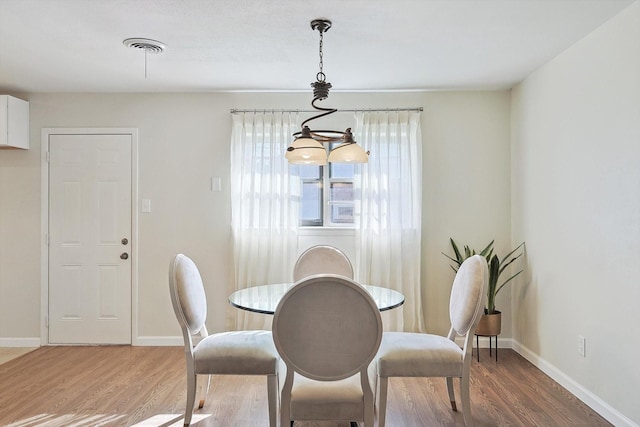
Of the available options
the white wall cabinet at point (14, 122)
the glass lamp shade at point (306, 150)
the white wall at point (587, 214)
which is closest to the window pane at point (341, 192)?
the white wall at point (587, 214)

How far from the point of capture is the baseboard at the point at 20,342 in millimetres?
4109

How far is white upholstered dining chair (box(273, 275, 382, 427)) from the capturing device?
1.83 m

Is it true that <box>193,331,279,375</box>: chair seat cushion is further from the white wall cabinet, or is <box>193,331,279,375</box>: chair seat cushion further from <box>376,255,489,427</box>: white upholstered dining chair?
the white wall cabinet

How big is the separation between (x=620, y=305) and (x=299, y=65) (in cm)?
265

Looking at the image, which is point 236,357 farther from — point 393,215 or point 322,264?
point 393,215

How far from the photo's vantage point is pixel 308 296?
1.83 metres

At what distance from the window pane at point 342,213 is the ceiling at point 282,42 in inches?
42.6

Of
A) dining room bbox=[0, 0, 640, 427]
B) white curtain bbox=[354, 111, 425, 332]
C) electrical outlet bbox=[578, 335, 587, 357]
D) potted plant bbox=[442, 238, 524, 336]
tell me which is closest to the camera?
electrical outlet bbox=[578, 335, 587, 357]

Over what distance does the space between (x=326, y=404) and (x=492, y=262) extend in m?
2.36

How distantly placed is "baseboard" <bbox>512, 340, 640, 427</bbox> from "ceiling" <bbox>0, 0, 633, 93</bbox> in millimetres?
2276

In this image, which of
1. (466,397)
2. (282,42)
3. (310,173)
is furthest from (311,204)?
(466,397)

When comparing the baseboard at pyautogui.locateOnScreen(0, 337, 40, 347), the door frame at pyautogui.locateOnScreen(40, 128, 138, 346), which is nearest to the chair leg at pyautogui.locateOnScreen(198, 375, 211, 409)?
the door frame at pyautogui.locateOnScreen(40, 128, 138, 346)

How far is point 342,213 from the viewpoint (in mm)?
4125

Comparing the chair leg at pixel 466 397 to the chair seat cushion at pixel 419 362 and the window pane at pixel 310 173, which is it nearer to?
the chair seat cushion at pixel 419 362
